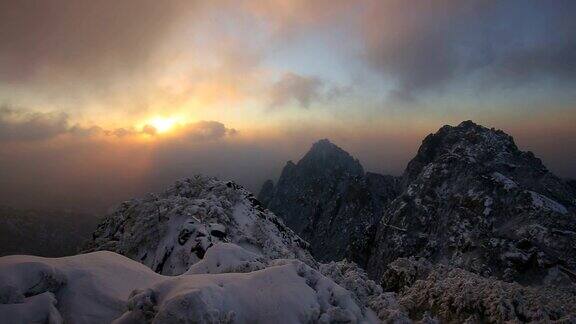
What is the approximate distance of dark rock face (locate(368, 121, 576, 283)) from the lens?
1586 inches

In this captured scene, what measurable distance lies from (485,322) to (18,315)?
1266cm

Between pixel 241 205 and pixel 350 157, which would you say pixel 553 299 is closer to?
pixel 241 205

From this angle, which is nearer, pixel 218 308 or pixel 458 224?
pixel 218 308

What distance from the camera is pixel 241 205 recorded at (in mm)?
32094

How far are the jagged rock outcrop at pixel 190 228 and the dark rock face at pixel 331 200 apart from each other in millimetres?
55911

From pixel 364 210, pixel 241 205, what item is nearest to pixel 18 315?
pixel 241 205

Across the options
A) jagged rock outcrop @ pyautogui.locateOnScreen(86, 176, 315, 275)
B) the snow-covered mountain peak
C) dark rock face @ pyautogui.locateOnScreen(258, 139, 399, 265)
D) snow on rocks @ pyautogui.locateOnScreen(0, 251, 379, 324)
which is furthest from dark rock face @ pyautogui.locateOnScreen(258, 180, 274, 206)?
snow on rocks @ pyautogui.locateOnScreen(0, 251, 379, 324)

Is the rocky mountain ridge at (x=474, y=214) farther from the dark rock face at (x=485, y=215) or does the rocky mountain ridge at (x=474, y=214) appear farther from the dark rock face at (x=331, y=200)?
the dark rock face at (x=331, y=200)

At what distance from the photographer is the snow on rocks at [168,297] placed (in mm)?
8141

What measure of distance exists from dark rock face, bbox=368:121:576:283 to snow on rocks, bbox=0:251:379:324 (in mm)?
38500

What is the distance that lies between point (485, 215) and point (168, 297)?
181 ft

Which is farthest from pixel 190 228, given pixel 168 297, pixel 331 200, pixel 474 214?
pixel 331 200

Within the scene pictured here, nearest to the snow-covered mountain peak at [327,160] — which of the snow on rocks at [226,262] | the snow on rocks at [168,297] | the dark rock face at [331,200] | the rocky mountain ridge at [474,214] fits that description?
the dark rock face at [331,200]

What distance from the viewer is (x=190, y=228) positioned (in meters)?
24.0
